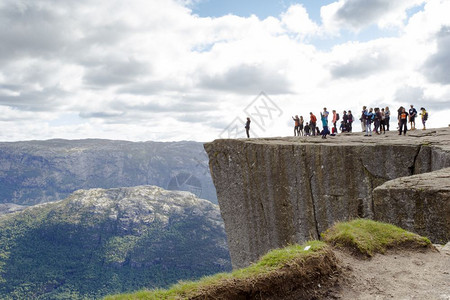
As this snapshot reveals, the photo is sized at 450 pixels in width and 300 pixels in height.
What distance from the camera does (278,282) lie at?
7.92 meters

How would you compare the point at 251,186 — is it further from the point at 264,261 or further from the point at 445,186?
the point at 264,261

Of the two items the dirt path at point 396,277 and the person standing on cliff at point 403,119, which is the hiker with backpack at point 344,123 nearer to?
the person standing on cliff at point 403,119

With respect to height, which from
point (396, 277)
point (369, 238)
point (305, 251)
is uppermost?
point (305, 251)

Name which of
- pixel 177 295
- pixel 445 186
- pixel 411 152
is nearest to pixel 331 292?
pixel 177 295

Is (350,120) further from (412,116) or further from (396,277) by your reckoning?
(396,277)

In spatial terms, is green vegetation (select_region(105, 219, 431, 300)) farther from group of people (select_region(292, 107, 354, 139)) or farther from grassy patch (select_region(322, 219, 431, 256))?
group of people (select_region(292, 107, 354, 139))

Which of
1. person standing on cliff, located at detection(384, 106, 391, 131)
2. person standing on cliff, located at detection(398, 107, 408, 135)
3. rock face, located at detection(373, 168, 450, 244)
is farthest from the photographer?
person standing on cliff, located at detection(384, 106, 391, 131)

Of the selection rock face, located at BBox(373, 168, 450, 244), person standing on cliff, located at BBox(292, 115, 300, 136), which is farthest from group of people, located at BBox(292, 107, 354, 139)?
rock face, located at BBox(373, 168, 450, 244)

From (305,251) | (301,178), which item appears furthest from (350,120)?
(305,251)

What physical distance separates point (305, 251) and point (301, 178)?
17.1 m

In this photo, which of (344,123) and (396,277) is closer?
(396,277)

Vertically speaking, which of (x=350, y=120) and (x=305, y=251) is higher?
(x=350, y=120)

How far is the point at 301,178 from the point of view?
84.4 ft

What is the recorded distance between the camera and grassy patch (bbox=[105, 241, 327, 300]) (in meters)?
7.21
